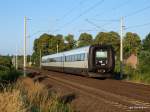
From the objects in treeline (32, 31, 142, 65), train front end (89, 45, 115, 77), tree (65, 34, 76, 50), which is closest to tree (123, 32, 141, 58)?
treeline (32, 31, 142, 65)

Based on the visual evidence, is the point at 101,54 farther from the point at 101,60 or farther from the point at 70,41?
the point at 70,41

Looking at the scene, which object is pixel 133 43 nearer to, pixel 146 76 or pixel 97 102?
pixel 146 76

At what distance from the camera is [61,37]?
135 metres

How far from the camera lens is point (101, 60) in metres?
40.2

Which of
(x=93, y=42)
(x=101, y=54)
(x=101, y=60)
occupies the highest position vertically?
(x=93, y=42)

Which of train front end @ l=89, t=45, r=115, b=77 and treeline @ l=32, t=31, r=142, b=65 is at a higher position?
treeline @ l=32, t=31, r=142, b=65

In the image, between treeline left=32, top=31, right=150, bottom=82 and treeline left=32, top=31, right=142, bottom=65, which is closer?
treeline left=32, top=31, right=150, bottom=82

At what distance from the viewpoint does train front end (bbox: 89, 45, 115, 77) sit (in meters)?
39.5

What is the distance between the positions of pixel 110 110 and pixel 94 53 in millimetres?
23082

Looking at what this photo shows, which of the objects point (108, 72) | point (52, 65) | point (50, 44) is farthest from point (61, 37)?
point (108, 72)

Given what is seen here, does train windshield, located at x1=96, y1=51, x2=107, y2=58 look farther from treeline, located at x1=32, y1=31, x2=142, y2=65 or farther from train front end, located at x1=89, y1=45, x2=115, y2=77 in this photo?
treeline, located at x1=32, y1=31, x2=142, y2=65

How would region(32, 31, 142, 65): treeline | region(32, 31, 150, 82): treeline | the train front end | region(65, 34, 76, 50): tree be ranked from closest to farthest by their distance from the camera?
the train front end, region(32, 31, 150, 82): treeline, region(32, 31, 142, 65): treeline, region(65, 34, 76, 50): tree

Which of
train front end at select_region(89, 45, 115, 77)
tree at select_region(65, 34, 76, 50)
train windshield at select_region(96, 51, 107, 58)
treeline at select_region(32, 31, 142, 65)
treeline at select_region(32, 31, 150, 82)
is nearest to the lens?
train front end at select_region(89, 45, 115, 77)

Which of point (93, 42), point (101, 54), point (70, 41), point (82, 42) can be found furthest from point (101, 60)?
point (70, 41)
